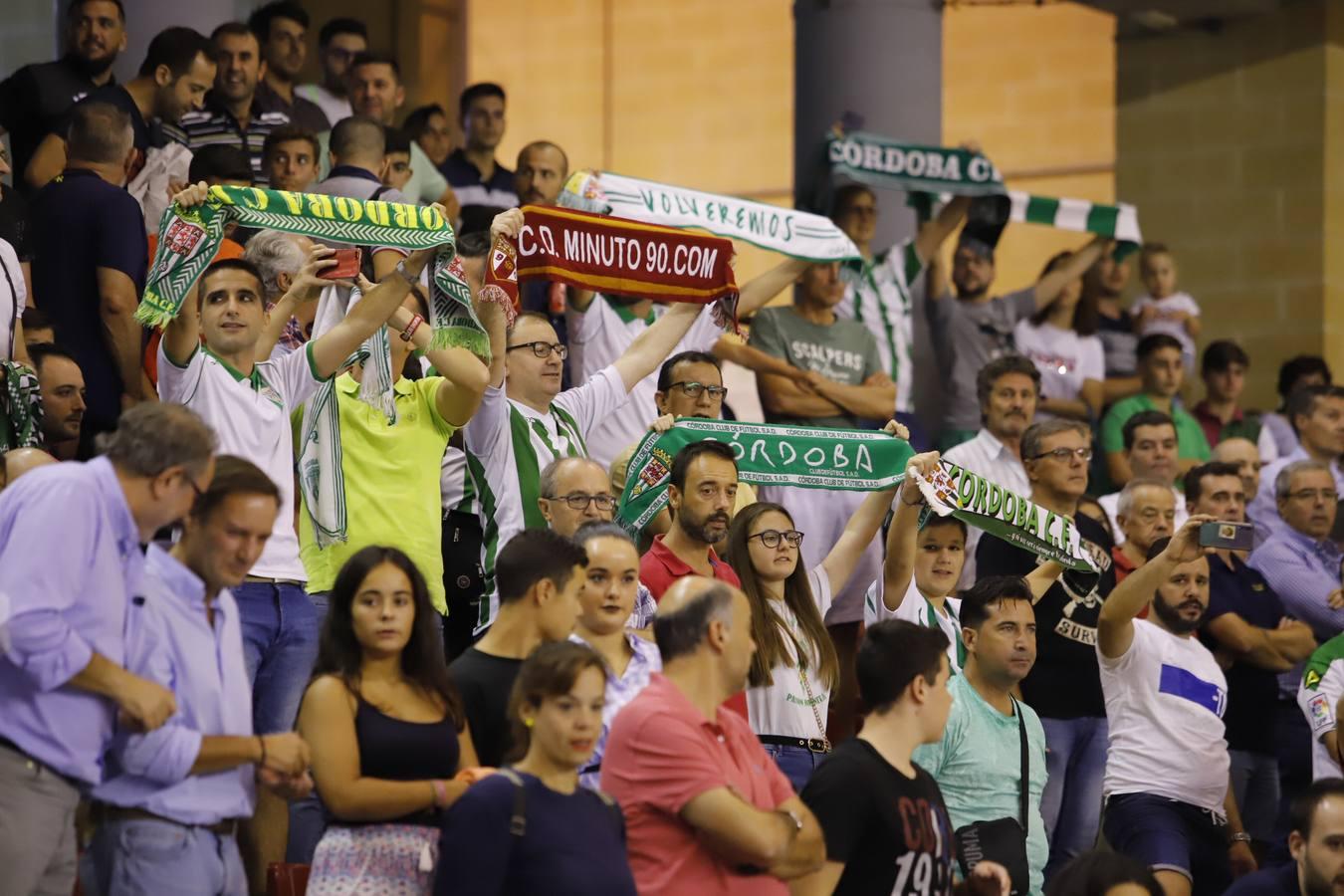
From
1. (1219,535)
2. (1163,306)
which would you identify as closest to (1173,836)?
(1219,535)

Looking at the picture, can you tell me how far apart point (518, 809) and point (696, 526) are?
2019mm

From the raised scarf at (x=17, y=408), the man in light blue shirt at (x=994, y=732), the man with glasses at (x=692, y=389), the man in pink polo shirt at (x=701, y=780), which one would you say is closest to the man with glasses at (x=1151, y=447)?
the man with glasses at (x=692, y=389)

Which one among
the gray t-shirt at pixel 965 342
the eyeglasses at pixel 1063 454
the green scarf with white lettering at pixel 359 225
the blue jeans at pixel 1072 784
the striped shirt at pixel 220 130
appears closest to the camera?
the green scarf with white lettering at pixel 359 225

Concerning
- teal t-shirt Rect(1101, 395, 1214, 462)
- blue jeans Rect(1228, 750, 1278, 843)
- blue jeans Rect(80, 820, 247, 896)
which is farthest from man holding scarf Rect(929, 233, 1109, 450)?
blue jeans Rect(80, 820, 247, 896)

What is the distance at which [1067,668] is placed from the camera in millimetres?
7418

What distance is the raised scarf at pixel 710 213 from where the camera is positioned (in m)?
7.89

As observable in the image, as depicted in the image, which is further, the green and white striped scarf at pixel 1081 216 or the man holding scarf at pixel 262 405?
the green and white striped scarf at pixel 1081 216

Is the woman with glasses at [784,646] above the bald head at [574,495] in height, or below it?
below

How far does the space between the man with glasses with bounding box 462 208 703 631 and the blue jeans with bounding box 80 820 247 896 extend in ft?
6.01

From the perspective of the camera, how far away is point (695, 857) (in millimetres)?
4707

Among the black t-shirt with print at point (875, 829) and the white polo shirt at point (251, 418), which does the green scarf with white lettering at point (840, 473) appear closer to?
the white polo shirt at point (251, 418)

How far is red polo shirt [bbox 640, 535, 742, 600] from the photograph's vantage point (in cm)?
630

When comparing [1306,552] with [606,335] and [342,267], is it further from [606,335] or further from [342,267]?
[342,267]

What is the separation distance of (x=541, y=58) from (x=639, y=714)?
12.7 metres
